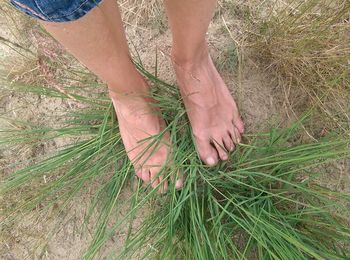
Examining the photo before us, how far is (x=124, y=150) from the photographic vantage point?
3.59 ft

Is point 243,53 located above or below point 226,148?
above

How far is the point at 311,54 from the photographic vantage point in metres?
1.08

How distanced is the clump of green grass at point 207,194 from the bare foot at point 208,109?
33mm

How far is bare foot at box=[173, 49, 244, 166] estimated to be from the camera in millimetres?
1028

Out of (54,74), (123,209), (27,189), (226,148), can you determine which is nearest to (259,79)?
(226,148)

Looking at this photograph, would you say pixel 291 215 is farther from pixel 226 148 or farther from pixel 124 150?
pixel 124 150

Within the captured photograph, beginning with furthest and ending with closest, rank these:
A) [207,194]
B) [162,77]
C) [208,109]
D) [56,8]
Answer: [162,77] → [208,109] → [207,194] → [56,8]

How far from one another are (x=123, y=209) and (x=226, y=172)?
0.34 metres

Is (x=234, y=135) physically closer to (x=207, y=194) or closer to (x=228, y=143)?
(x=228, y=143)

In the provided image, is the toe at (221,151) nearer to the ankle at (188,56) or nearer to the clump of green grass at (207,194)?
the clump of green grass at (207,194)

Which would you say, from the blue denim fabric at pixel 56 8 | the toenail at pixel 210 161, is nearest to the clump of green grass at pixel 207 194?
the toenail at pixel 210 161


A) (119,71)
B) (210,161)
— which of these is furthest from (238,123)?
(119,71)

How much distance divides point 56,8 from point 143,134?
51 cm

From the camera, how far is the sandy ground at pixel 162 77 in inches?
44.5
